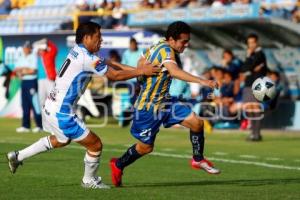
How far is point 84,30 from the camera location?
1061 centimetres

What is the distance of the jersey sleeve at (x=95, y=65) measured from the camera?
34.3 feet

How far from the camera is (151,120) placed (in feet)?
36.8

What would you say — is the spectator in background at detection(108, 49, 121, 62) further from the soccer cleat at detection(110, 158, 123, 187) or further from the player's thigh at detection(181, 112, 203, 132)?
the soccer cleat at detection(110, 158, 123, 187)

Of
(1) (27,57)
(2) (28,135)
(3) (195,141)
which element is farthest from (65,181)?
(1) (27,57)

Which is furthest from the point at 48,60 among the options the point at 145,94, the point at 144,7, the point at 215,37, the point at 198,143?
the point at 145,94

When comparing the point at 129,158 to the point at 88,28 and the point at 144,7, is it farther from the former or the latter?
the point at 144,7

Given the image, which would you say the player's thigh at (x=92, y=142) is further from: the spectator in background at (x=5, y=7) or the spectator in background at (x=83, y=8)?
the spectator in background at (x=5, y=7)

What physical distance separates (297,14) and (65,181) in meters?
12.0

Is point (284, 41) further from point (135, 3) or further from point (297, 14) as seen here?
point (135, 3)

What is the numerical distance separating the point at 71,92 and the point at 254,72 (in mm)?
9246

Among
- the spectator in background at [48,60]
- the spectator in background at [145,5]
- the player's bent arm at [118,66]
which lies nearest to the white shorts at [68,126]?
the player's bent arm at [118,66]

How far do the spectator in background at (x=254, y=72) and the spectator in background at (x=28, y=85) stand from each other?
5.41 meters

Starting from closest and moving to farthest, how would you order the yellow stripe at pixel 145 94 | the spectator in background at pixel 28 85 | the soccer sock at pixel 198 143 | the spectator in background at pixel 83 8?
the yellow stripe at pixel 145 94 → the soccer sock at pixel 198 143 → the spectator in background at pixel 28 85 → the spectator in background at pixel 83 8

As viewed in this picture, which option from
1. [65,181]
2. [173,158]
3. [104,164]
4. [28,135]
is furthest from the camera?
[28,135]
